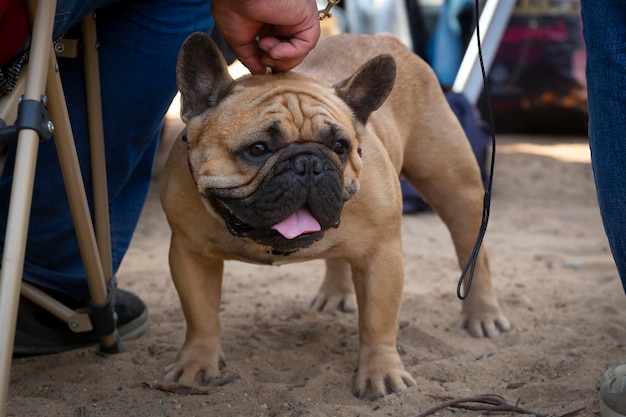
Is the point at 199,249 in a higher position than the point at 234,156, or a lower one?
lower

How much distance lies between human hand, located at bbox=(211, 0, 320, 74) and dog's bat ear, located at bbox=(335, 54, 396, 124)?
0.61 ft

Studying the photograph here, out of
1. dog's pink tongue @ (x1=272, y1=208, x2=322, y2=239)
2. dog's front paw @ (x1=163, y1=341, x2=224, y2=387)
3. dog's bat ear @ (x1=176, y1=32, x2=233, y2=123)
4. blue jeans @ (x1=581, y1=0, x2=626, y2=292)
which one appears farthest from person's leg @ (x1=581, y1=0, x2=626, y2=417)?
dog's front paw @ (x1=163, y1=341, x2=224, y2=387)

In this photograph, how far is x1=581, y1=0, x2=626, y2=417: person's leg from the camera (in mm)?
2480

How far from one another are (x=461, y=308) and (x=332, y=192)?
1.65 meters

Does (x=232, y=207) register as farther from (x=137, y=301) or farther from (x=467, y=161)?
(x=467, y=161)

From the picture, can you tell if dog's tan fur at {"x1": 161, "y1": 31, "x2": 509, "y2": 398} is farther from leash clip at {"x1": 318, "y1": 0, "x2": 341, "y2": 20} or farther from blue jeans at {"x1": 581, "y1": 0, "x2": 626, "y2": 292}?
blue jeans at {"x1": 581, "y1": 0, "x2": 626, "y2": 292}

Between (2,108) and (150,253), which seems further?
(150,253)

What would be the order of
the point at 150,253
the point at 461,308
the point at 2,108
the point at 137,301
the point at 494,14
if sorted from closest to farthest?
the point at 2,108
the point at 137,301
the point at 461,308
the point at 150,253
the point at 494,14

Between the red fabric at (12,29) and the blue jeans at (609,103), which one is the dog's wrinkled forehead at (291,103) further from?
the blue jeans at (609,103)

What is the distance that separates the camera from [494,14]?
6391 mm

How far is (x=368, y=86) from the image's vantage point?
302 cm

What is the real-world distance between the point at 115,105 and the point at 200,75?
538 mm

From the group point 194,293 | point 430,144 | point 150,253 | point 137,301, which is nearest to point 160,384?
point 194,293

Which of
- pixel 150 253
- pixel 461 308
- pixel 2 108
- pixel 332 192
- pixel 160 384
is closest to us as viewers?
pixel 2 108
